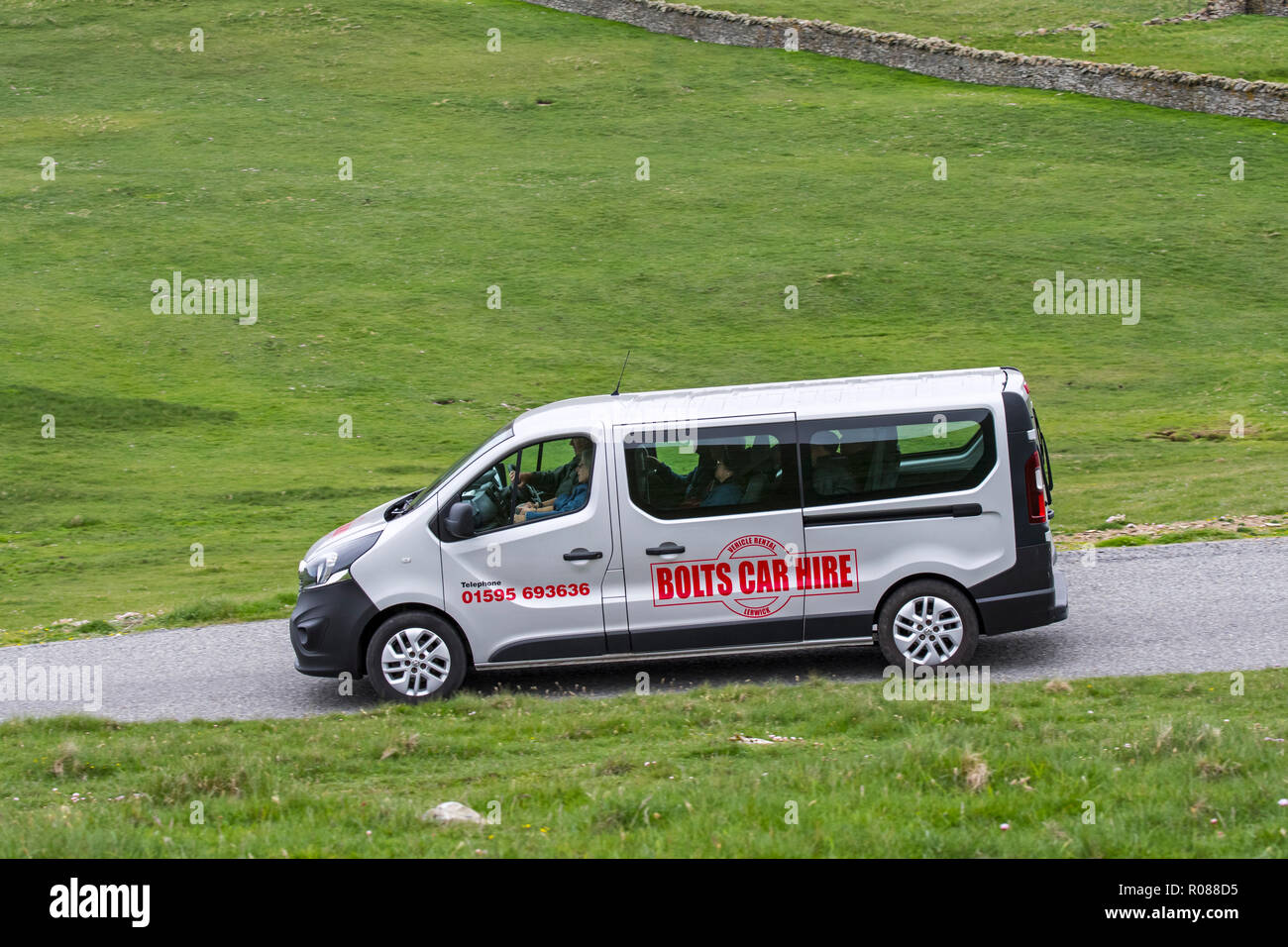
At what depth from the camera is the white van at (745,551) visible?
400 inches

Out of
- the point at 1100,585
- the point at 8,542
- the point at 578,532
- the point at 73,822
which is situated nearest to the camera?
the point at 73,822

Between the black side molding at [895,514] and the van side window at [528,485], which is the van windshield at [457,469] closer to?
the van side window at [528,485]

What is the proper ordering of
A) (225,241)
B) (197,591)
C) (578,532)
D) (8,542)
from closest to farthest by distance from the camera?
(578,532)
(197,591)
(8,542)
(225,241)

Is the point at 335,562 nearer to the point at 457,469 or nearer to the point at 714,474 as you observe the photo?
the point at 457,469

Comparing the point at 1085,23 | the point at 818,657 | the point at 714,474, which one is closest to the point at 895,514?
the point at 714,474

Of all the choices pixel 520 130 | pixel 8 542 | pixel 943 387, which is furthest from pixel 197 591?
pixel 520 130

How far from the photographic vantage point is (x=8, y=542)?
1986 cm

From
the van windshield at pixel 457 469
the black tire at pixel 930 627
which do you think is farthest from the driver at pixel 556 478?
the black tire at pixel 930 627

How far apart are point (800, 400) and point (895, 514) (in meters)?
1.18

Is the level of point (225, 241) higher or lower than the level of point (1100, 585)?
higher

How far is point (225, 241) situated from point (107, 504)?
14994 millimetres

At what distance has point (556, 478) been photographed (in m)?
10.5

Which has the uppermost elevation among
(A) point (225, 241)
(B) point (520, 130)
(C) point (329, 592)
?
(B) point (520, 130)

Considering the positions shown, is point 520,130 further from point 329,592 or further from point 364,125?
point 329,592
